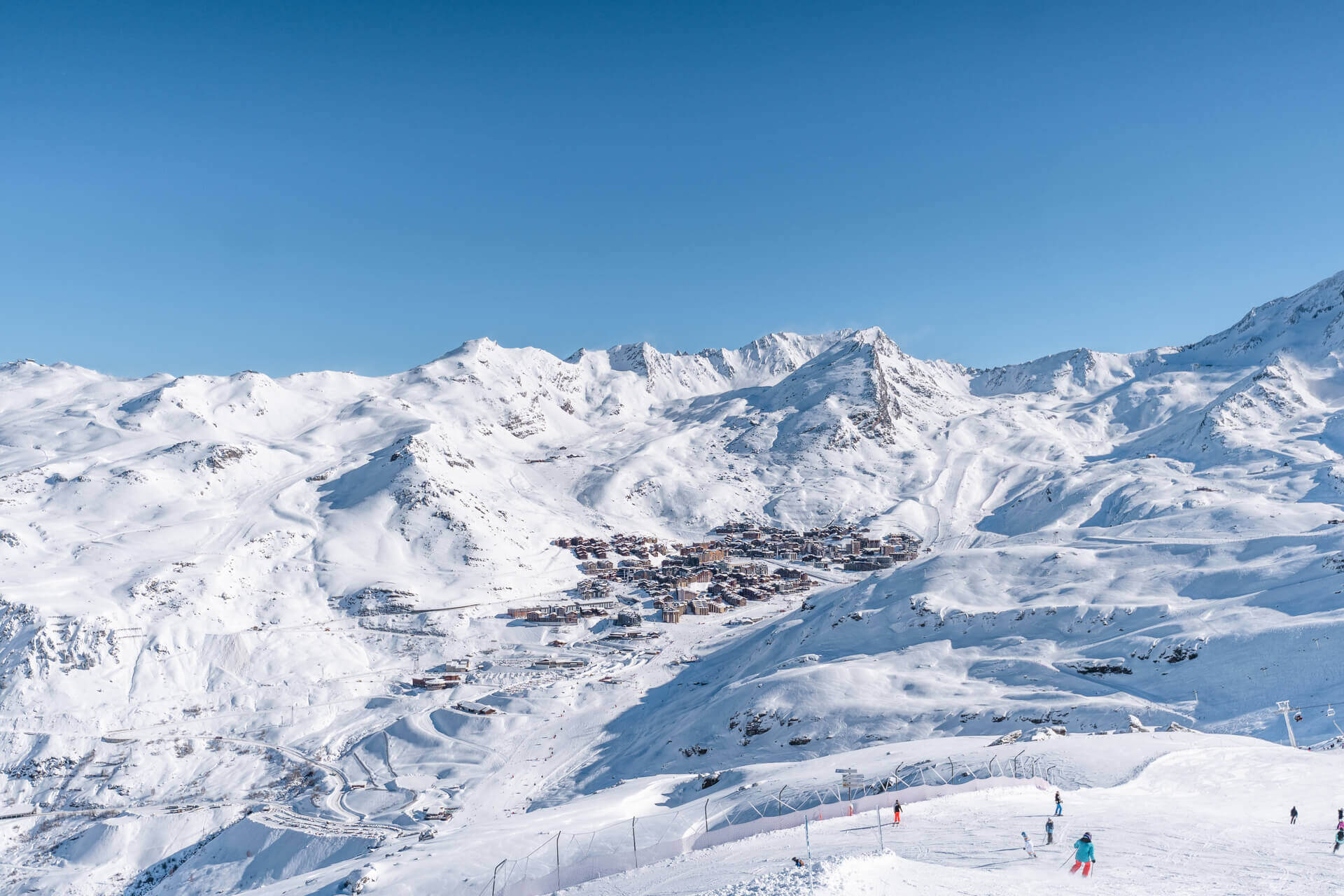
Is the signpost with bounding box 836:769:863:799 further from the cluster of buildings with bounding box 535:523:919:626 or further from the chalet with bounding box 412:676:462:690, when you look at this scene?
the cluster of buildings with bounding box 535:523:919:626

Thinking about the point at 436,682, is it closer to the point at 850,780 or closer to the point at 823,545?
the point at 850,780

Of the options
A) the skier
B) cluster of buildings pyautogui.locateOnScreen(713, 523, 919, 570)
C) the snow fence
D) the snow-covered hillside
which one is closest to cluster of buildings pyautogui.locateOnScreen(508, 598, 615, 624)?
the snow-covered hillside

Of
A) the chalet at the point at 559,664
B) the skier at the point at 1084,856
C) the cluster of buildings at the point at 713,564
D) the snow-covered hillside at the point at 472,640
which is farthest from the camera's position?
the cluster of buildings at the point at 713,564

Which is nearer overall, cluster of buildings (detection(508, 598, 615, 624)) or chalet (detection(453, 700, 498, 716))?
chalet (detection(453, 700, 498, 716))

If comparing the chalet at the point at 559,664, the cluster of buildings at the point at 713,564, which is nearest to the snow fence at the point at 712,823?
the chalet at the point at 559,664

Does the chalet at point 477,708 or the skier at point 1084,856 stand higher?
the skier at point 1084,856

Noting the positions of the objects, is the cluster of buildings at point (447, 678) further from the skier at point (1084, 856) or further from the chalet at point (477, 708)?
the skier at point (1084, 856)

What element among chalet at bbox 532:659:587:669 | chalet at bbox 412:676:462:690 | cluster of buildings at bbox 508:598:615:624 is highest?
cluster of buildings at bbox 508:598:615:624

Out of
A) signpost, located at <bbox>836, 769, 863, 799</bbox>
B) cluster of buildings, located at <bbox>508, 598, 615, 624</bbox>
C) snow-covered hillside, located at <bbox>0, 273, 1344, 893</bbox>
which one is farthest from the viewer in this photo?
cluster of buildings, located at <bbox>508, 598, 615, 624</bbox>

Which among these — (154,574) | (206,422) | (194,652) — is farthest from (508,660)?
(206,422)
